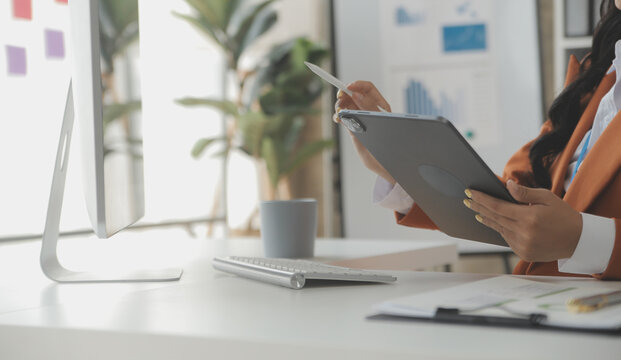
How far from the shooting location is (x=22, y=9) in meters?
3.02

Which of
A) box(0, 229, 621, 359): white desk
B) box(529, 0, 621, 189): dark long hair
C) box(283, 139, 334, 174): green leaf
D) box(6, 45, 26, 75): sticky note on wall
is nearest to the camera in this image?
box(0, 229, 621, 359): white desk

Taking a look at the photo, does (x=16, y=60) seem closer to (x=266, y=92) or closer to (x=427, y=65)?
(x=266, y=92)

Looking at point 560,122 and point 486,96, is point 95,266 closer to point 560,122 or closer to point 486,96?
point 560,122

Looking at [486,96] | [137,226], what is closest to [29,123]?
[137,226]

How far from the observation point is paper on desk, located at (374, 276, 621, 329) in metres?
0.56

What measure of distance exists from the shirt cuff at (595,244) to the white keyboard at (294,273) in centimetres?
25

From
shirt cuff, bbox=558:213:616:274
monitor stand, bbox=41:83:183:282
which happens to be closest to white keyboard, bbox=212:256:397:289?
monitor stand, bbox=41:83:183:282

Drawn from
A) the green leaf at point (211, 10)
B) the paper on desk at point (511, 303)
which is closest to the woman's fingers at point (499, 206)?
the paper on desk at point (511, 303)

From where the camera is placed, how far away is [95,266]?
1.23 m

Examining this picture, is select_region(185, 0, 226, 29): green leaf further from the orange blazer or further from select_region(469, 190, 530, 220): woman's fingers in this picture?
select_region(469, 190, 530, 220): woman's fingers

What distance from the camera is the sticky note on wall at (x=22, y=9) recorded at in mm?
2996

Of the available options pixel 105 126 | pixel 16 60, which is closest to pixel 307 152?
pixel 16 60

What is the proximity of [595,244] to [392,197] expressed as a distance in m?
0.42

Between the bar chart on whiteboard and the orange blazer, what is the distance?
1868 mm
